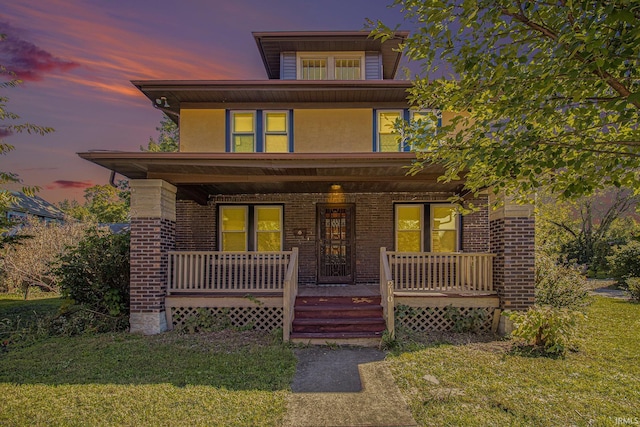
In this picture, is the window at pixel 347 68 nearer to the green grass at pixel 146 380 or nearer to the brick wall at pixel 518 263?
the brick wall at pixel 518 263

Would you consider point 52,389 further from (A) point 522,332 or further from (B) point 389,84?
(B) point 389,84

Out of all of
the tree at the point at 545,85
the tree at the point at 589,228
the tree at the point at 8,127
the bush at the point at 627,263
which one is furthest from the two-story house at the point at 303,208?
the tree at the point at 589,228

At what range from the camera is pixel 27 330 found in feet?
25.5

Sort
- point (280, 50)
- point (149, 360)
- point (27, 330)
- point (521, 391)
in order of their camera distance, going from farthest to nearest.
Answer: point (280, 50) < point (27, 330) < point (149, 360) < point (521, 391)

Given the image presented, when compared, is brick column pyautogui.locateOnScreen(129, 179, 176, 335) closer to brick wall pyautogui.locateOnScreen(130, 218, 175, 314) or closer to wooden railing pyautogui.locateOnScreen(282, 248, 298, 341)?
brick wall pyautogui.locateOnScreen(130, 218, 175, 314)

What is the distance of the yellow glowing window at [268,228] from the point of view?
10.9 meters

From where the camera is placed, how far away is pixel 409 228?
10.8 m

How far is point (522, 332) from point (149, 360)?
6503 mm

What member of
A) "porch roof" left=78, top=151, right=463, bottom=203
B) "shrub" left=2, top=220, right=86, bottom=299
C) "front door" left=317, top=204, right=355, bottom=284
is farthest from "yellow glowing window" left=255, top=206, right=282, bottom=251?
"shrub" left=2, top=220, right=86, bottom=299

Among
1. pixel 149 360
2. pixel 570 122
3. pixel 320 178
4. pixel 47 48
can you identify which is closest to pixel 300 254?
pixel 320 178

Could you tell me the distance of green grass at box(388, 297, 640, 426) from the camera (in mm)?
4090

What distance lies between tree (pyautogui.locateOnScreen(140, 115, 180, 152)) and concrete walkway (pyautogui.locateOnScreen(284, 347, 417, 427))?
2176cm

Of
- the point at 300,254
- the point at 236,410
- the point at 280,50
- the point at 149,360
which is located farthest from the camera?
the point at 280,50

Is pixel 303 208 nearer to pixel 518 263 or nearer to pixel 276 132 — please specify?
pixel 276 132
